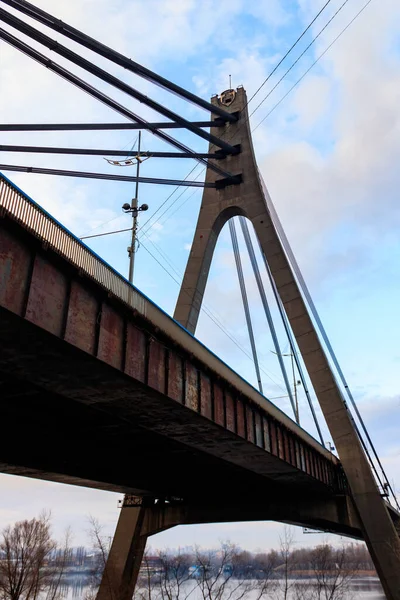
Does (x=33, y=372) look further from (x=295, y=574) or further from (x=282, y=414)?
(x=295, y=574)

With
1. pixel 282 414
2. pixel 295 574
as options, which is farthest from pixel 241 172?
pixel 295 574

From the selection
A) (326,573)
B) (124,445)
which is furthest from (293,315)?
(326,573)

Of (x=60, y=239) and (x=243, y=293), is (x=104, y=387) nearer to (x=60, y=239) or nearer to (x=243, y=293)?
(x=60, y=239)

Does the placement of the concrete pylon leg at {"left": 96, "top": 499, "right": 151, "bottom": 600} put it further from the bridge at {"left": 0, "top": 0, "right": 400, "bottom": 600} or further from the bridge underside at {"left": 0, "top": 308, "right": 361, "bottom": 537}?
the bridge underside at {"left": 0, "top": 308, "right": 361, "bottom": 537}

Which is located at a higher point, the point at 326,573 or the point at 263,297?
the point at 263,297

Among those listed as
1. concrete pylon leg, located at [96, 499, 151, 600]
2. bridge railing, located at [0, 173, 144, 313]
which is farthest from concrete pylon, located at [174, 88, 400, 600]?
bridge railing, located at [0, 173, 144, 313]

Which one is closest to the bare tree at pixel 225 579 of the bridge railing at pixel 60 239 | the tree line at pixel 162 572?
the tree line at pixel 162 572

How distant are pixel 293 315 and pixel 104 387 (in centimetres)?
1777

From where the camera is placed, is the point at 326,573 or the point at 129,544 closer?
the point at 129,544

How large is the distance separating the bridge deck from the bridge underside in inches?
2.0

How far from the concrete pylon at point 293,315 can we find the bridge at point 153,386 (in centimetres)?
8

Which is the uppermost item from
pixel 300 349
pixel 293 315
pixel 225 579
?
pixel 293 315

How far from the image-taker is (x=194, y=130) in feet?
98.8

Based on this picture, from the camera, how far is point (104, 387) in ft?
42.6
